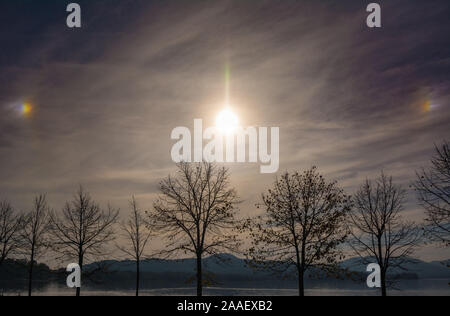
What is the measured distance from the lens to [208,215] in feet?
100

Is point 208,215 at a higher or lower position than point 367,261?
higher

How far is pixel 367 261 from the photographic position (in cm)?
3109
